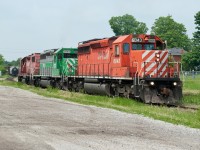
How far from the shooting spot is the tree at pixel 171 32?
11394 cm

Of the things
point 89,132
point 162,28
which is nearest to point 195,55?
point 162,28

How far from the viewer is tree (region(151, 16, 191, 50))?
113938 millimetres

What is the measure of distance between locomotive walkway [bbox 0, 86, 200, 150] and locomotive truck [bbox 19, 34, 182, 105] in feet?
18.2

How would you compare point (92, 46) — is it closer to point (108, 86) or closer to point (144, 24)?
point (108, 86)

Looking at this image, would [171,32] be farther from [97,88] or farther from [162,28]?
[97,88]

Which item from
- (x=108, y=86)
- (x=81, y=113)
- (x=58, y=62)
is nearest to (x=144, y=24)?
(x=58, y=62)

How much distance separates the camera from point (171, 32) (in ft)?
368

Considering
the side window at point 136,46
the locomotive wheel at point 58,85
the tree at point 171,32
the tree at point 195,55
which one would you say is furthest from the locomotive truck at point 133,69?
the tree at point 171,32

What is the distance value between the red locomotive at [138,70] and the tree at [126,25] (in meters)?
105

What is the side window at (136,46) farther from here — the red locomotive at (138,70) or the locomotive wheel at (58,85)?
the locomotive wheel at (58,85)

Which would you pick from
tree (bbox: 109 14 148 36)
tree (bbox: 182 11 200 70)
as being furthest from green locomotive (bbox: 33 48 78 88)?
tree (bbox: 109 14 148 36)

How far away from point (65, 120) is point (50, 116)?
1.20 metres

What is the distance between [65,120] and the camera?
13016 millimetres

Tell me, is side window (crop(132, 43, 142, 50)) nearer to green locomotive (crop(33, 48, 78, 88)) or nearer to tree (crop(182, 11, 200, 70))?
green locomotive (crop(33, 48, 78, 88))
